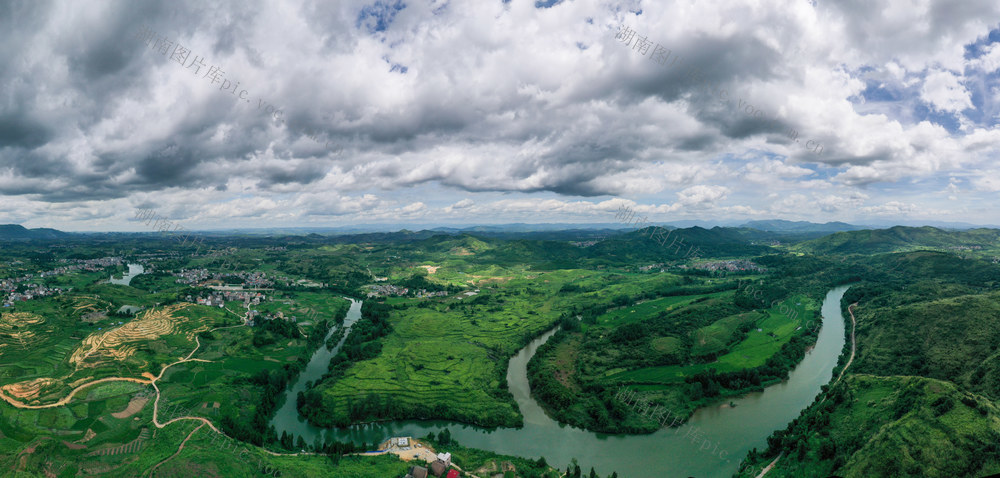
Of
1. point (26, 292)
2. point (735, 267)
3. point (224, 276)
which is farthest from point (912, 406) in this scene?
point (224, 276)

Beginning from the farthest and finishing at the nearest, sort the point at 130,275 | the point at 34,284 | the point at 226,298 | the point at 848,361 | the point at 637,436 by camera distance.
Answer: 1. the point at 130,275
2. the point at 34,284
3. the point at 226,298
4. the point at 848,361
5. the point at 637,436

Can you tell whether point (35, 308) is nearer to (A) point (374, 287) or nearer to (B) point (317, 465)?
(A) point (374, 287)

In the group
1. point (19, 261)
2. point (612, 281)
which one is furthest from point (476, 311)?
point (19, 261)

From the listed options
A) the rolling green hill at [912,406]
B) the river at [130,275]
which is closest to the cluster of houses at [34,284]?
the river at [130,275]

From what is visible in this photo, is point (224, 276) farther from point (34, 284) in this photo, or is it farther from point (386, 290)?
point (386, 290)

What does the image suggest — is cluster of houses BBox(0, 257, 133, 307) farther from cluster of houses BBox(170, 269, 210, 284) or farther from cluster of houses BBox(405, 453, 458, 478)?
cluster of houses BBox(405, 453, 458, 478)

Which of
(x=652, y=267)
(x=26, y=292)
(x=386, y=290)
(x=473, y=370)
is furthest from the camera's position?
(x=652, y=267)

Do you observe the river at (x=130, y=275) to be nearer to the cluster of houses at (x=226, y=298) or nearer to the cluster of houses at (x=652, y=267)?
the cluster of houses at (x=226, y=298)

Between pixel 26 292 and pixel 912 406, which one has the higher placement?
pixel 26 292
